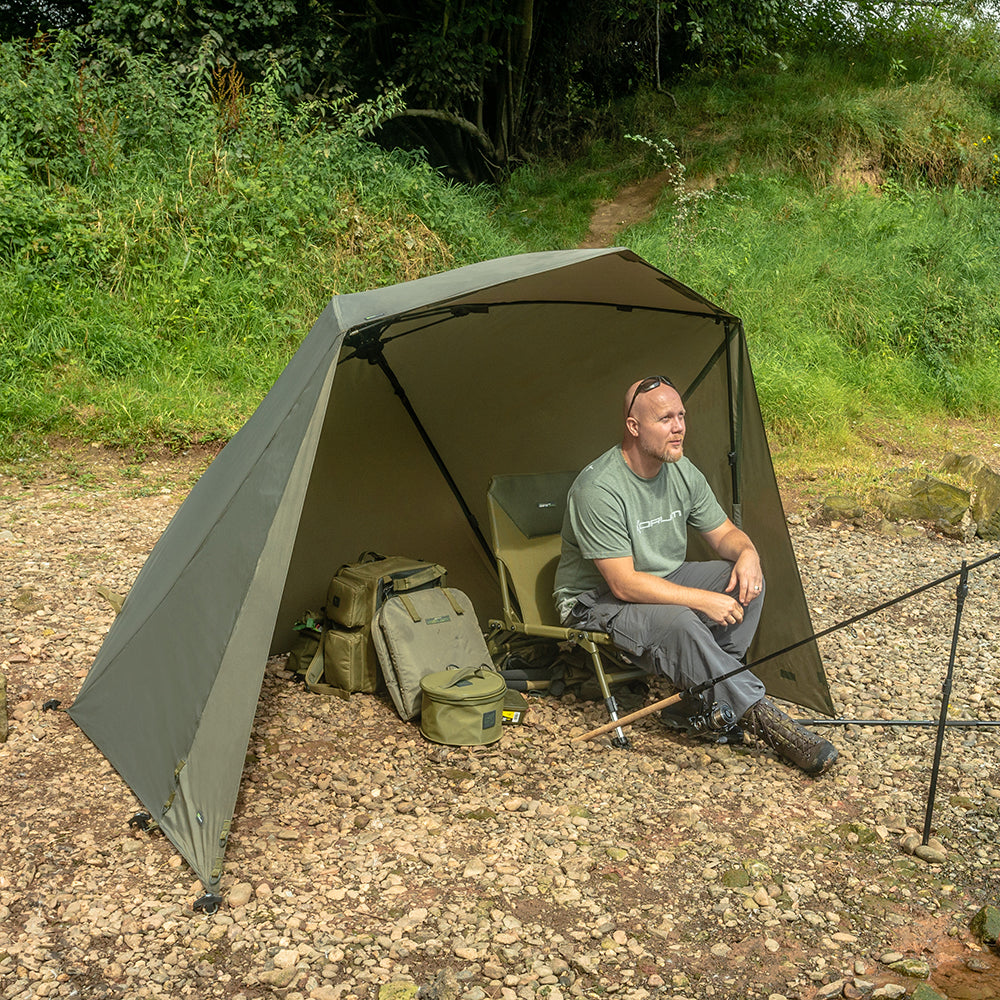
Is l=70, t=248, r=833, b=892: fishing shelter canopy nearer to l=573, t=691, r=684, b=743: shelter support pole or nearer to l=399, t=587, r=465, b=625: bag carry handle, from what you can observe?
l=399, t=587, r=465, b=625: bag carry handle

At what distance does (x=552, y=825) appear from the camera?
11.8 ft

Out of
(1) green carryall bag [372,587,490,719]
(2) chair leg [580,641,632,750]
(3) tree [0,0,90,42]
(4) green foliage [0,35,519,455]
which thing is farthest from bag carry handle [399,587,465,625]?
(3) tree [0,0,90,42]

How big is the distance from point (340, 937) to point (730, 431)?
9.30 ft

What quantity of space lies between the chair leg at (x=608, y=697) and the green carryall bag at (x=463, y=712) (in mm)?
385

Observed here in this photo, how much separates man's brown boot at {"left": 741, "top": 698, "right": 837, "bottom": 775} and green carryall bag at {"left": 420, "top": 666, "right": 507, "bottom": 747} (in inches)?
38.8

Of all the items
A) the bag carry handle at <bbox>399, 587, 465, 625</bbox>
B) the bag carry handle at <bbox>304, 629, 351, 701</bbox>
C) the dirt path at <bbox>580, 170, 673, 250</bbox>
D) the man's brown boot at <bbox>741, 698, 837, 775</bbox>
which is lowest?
the bag carry handle at <bbox>304, 629, 351, 701</bbox>

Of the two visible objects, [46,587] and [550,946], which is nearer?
[550,946]

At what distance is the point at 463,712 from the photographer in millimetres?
4141

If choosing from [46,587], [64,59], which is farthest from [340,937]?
[64,59]

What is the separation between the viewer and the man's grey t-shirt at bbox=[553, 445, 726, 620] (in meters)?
4.21

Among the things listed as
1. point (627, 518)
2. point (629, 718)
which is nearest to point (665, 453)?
point (627, 518)

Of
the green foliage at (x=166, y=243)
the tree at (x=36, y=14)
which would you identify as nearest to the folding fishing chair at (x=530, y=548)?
the green foliage at (x=166, y=243)

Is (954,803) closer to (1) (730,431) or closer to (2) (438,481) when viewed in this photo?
(1) (730,431)

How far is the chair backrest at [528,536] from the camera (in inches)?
187
